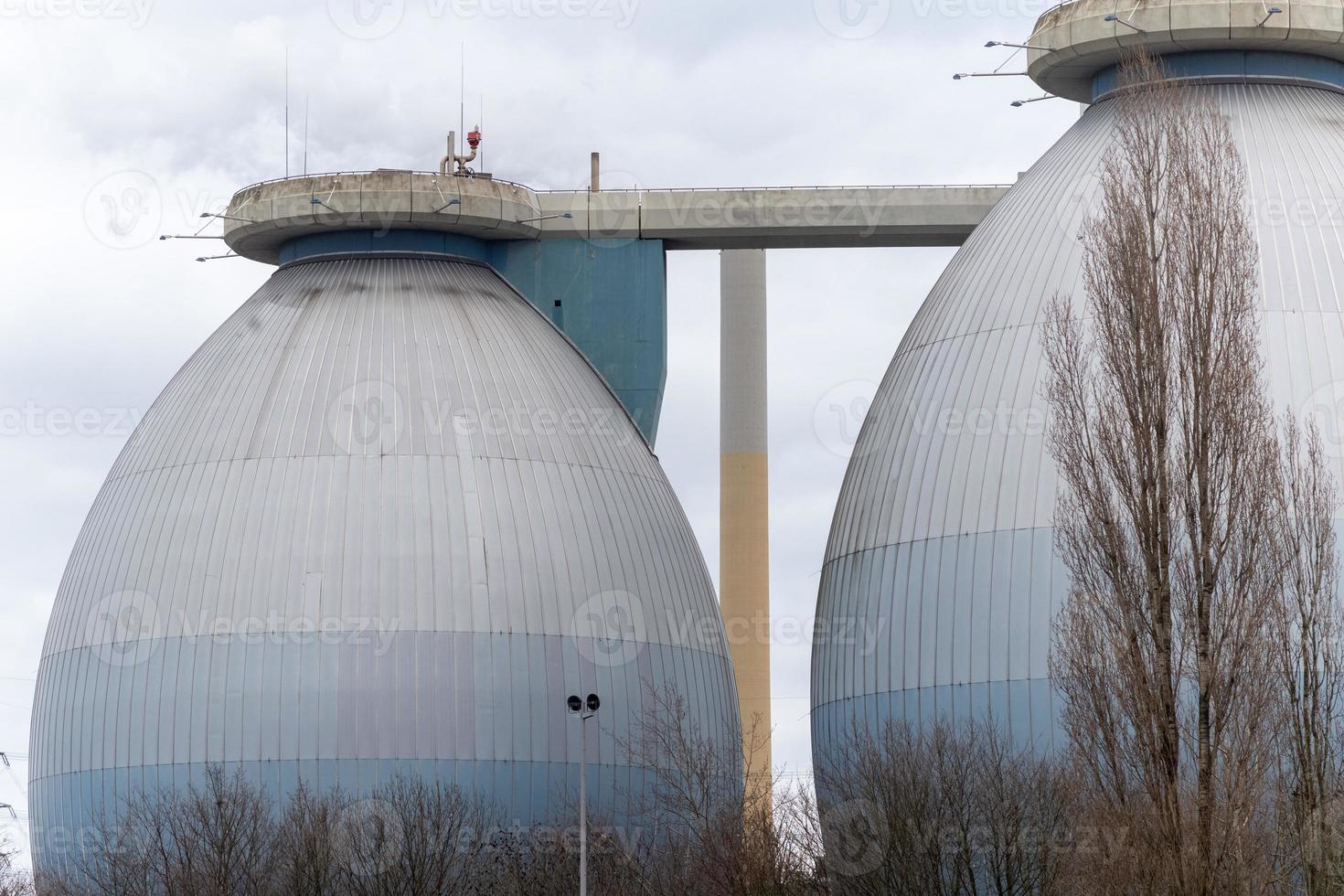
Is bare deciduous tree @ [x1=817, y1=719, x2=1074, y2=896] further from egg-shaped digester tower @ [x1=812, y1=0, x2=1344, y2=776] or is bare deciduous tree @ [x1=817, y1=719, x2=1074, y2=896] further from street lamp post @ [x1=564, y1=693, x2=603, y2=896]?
street lamp post @ [x1=564, y1=693, x2=603, y2=896]

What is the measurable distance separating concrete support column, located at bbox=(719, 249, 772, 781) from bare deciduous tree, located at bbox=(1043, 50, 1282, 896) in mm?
37290

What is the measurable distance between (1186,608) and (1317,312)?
348 inches

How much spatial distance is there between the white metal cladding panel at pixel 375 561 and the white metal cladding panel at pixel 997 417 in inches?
170

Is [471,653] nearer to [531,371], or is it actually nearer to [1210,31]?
[531,371]

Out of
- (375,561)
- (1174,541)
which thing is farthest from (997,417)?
(375,561)

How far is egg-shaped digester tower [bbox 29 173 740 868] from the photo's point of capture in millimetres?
43562

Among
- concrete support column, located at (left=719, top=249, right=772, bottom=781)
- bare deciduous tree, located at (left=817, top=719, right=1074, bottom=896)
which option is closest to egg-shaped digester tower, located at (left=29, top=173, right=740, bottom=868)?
bare deciduous tree, located at (left=817, top=719, right=1074, bottom=896)

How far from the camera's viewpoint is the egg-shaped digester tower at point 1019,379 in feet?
132

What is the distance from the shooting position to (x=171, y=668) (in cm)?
4434

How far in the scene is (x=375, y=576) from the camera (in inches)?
1736

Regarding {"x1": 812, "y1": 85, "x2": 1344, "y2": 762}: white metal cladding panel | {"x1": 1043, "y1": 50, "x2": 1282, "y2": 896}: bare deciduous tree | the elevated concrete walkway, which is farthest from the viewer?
the elevated concrete walkway

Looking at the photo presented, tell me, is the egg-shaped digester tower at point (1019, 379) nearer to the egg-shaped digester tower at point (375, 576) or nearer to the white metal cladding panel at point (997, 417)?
the white metal cladding panel at point (997, 417)

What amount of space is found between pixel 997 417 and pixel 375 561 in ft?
38.9

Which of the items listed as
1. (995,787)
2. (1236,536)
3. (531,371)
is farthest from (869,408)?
(1236,536)
